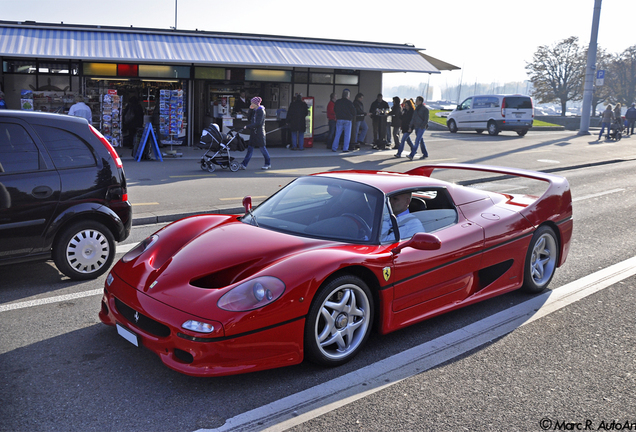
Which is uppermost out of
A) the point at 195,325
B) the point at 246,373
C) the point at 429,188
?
the point at 429,188

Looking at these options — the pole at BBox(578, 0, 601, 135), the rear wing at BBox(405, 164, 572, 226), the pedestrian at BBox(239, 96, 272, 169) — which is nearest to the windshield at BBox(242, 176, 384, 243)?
the rear wing at BBox(405, 164, 572, 226)

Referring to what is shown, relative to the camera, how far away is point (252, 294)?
3.70 m

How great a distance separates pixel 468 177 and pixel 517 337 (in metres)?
9.93

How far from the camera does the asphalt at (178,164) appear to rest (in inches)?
365

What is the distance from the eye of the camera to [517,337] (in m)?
4.75

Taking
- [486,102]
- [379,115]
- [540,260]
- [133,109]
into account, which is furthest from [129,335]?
[486,102]

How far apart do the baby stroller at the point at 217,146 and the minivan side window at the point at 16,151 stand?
8.39 m

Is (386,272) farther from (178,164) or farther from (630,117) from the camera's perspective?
(630,117)

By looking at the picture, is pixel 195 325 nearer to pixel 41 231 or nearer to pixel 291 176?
pixel 41 231

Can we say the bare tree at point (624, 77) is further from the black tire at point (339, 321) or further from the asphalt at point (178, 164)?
the black tire at point (339, 321)

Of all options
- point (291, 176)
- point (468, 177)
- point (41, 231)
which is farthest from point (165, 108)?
point (41, 231)

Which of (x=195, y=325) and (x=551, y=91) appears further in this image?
(x=551, y=91)

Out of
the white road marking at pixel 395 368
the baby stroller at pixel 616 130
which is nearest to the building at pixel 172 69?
the baby stroller at pixel 616 130

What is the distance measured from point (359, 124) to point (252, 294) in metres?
17.7
